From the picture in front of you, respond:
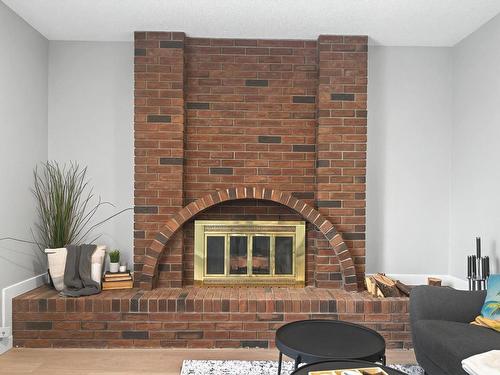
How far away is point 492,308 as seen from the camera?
2545 mm

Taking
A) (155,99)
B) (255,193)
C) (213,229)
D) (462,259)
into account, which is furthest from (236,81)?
(462,259)

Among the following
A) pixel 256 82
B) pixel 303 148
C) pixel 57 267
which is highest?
pixel 256 82

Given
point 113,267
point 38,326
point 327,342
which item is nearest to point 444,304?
point 327,342

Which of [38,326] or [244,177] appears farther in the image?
[244,177]

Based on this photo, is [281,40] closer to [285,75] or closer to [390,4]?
[285,75]

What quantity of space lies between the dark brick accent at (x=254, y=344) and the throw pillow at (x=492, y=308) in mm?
1528

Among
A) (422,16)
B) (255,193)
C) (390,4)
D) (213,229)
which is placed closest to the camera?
(390,4)

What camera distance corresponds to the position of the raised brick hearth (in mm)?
3309

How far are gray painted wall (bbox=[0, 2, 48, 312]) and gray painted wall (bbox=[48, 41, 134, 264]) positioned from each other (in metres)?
0.13

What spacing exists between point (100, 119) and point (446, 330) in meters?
3.32

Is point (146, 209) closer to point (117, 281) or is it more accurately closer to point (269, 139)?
point (117, 281)

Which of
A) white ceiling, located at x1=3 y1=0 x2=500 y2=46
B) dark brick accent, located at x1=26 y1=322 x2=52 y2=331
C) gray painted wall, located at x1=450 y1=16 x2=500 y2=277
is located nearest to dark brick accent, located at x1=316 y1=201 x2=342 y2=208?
gray painted wall, located at x1=450 y1=16 x2=500 y2=277

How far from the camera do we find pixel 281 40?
12.9 ft

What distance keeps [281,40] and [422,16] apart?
1.22 metres
